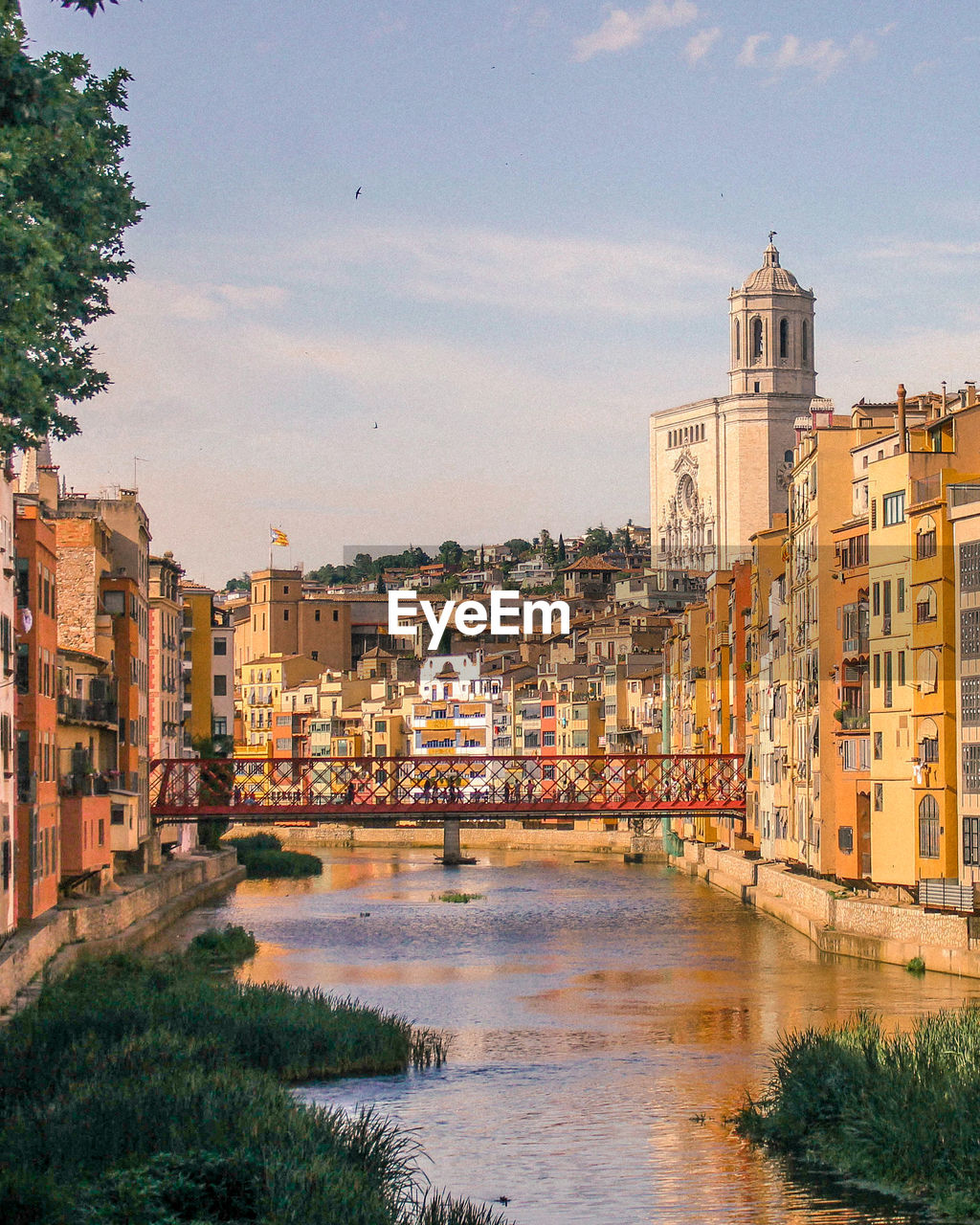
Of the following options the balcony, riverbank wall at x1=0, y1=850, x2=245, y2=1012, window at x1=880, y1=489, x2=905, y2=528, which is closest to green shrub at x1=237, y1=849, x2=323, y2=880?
riverbank wall at x1=0, y1=850, x2=245, y2=1012

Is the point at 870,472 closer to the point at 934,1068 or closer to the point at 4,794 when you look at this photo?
the point at 4,794

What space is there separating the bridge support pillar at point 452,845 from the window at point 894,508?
49.7 m

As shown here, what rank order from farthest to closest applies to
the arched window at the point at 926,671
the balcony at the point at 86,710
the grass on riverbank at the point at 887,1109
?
the balcony at the point at 86,710
the arched window at the point at 926,671
the grass on riverbank at the point at 887,1109

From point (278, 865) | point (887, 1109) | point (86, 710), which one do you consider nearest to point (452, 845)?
point (278, 865)

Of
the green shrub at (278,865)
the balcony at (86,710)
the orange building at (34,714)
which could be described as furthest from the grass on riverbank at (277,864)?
the orange building at (34,714)

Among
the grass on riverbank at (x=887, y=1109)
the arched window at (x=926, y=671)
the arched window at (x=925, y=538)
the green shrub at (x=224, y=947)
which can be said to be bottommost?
the green shrub at (x=224, y=947)

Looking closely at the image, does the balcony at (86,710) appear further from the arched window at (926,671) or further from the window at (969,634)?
the window at (969,634)

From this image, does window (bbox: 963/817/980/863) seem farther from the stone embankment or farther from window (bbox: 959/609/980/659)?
the stone embankment

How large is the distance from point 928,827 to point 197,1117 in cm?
2702

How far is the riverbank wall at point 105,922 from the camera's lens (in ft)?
121

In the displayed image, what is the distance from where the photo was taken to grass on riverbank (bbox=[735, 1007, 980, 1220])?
24109 mm

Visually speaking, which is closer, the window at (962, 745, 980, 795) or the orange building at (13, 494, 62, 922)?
the orange building at (13, 494, 62, 922)

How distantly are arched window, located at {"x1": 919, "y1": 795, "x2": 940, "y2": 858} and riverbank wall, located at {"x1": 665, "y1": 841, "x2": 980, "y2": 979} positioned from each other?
133 centimetres

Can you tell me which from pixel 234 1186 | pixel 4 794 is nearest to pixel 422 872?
pixel 4 794
